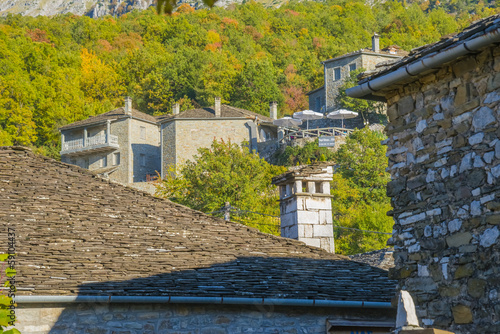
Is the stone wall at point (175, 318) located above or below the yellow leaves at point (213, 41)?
below

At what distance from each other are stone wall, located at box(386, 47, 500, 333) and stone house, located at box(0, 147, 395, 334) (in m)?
2.11

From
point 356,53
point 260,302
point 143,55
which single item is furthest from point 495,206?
point 143,55

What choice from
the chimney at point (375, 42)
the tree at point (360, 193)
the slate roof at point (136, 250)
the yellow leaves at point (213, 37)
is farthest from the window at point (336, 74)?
the slate roof at point (136, 250)

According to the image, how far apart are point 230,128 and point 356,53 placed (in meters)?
15.4

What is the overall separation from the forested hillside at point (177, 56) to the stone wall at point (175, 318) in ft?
151

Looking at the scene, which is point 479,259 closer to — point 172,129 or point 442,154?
point 442,154

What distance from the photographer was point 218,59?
243 feet

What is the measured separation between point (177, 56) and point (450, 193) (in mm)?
68584

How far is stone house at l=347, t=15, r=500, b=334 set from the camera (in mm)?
6738

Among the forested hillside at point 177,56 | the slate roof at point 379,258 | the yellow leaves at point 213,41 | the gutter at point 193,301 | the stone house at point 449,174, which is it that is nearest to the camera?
the stone house at point 449,174

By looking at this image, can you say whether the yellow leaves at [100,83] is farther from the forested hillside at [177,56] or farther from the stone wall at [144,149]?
the stone wall at [144,149]

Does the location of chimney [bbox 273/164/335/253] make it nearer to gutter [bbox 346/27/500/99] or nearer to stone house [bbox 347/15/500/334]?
gutter [bbox 346/27/500/99]

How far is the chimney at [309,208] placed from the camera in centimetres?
1279

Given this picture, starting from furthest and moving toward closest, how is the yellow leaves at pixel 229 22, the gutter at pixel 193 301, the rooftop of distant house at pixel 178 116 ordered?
1. the yellow leaves at pixel 229 22
2. the rooftop of distant house at pixel 178 116
3. the gutter at pixel 193 301
